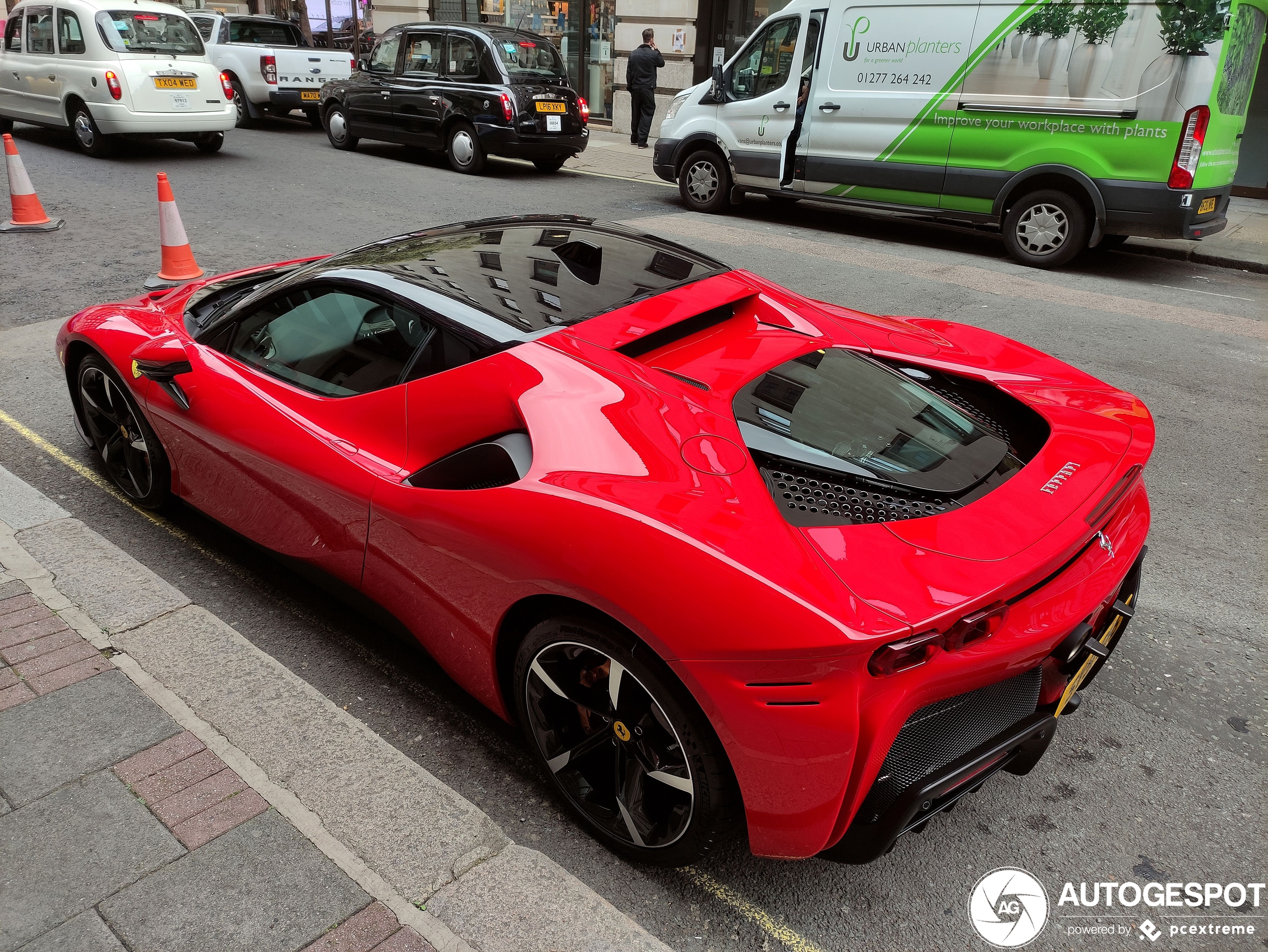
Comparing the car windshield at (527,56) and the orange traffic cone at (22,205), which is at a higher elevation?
the car windshield at (527,56)

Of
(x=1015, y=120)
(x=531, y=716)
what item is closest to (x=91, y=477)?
(x=531, y=716)

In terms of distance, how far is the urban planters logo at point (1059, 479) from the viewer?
2.25 m

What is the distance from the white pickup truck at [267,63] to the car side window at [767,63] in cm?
780

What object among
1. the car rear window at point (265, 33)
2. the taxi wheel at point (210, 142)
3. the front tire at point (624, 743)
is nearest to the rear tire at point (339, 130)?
the taxi wheel at point (210, 142)

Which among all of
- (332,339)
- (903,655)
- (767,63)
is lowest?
(903,655)

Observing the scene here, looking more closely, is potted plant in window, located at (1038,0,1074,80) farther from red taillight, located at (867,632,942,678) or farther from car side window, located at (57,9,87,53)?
car side window, located at (57,9,87,53)

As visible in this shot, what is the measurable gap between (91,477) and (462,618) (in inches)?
105

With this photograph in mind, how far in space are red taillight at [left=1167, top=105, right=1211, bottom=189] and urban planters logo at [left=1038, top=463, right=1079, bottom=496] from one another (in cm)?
719

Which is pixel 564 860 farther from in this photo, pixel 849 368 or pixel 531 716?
pixel 849 368

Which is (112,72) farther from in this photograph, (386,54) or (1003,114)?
(1003,114)

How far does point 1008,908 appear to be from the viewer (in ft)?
7.22

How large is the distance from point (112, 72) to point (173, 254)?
6.16m

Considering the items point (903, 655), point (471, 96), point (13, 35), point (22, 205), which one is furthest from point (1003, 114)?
point (13, 35)

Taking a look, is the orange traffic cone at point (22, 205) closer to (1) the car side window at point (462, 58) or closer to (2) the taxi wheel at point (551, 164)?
(1) the car side window at point (462, 58)
